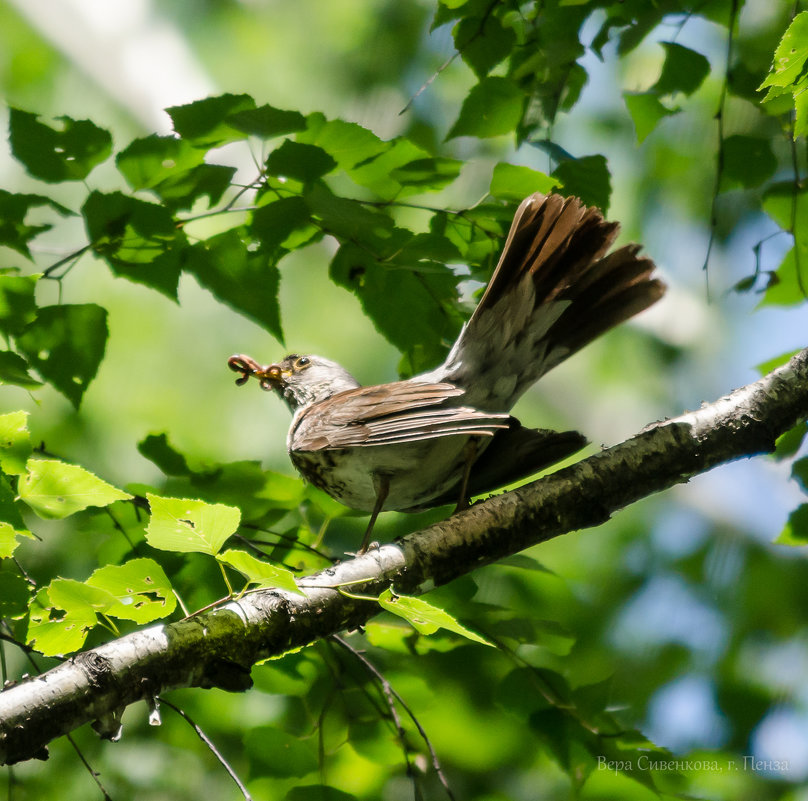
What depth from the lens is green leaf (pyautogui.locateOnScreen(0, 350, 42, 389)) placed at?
1.84 m

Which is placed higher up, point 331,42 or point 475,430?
point 331,42

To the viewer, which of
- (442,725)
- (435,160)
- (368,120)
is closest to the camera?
(435,160)

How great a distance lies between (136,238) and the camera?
2.07m

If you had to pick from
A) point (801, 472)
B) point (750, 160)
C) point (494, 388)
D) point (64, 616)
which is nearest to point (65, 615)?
point (64, 616)

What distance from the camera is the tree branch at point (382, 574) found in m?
1.43

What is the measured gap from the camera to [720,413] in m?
2.14

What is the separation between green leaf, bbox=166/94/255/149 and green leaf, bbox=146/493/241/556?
0.97 m

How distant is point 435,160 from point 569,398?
4824mm

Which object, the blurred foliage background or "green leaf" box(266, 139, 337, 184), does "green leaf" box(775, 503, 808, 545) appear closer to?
the blurred foliage background

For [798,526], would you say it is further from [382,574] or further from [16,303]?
[16,303]

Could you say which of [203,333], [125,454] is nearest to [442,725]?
[125,454]

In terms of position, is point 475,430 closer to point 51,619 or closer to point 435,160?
point 435,160

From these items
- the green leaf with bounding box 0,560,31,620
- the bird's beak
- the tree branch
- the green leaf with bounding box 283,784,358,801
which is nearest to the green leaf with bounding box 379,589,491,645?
the tree branch

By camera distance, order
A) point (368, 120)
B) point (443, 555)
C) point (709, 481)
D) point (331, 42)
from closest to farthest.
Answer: point (443, 555) → point (368, 120) → point (709, 481) → point (331, 42)
